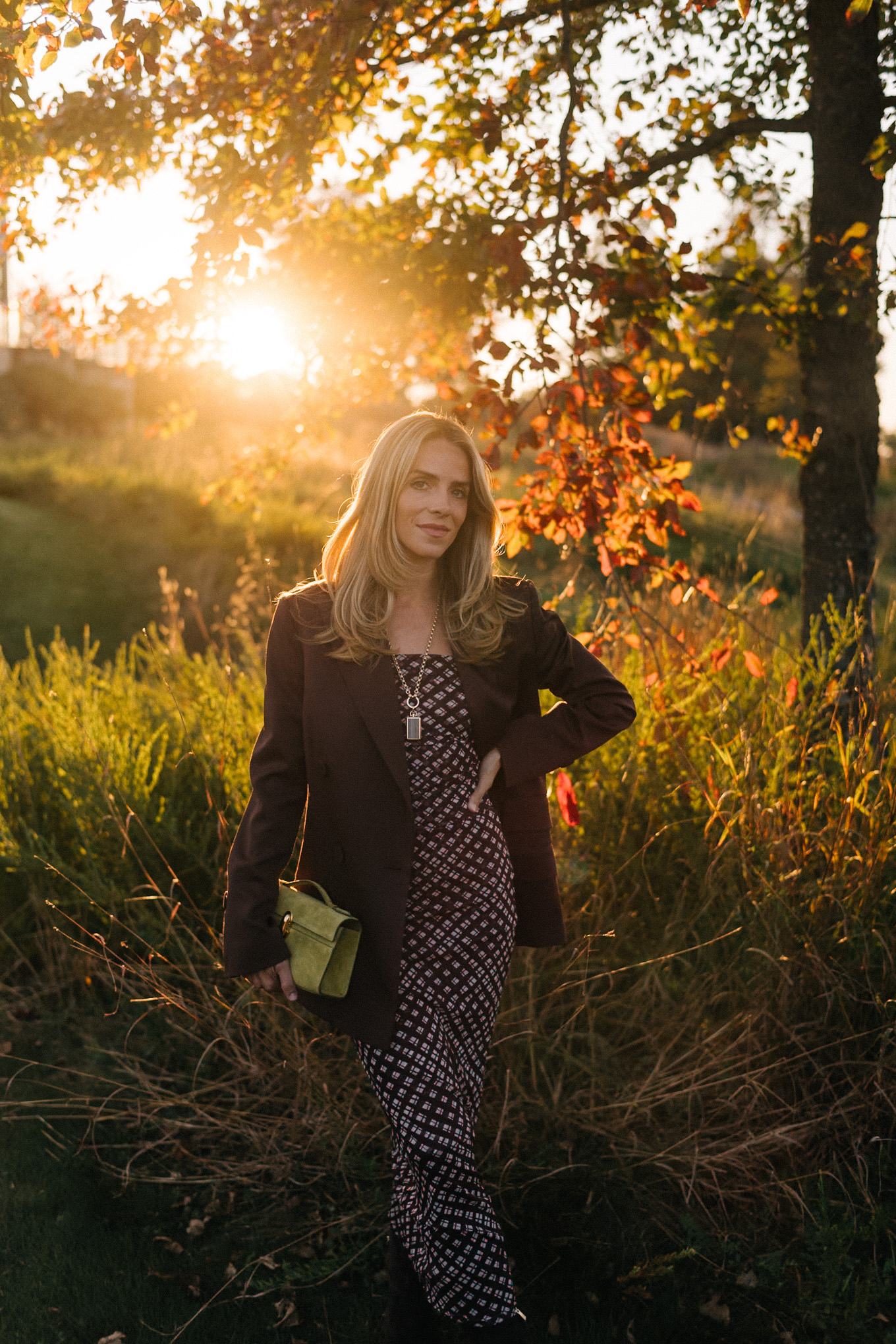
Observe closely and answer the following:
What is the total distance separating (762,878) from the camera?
2.97 m

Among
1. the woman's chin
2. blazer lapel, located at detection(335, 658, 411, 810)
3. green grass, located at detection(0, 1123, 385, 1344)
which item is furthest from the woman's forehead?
green grass, located at detection(0, 1123, 385, 1344)

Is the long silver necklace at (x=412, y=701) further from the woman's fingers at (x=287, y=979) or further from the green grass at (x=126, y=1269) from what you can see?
the green grass at (x=126, y=1269)

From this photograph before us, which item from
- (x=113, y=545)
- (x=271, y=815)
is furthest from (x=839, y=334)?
(x=113, y=545)

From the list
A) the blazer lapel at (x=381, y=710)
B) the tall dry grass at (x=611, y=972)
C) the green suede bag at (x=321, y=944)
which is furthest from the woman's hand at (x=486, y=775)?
the tall dry grass at (x=611, y=972)

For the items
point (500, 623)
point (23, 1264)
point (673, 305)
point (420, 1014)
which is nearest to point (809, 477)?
point (673, 305)

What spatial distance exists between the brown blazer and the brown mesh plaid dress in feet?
0.18

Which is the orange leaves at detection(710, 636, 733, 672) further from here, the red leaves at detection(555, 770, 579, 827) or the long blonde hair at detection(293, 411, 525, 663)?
the long blonde hair at detection(293, 411, 525, 663)

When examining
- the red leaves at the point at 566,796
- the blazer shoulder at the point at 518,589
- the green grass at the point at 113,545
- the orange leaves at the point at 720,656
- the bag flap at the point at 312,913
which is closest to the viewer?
the bag flap at the point at 312,913

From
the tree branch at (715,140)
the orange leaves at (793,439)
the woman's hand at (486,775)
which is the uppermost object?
the tree branch at (715,140)

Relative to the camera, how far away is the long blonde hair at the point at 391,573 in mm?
2383

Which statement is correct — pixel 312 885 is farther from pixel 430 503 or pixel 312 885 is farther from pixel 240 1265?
pixel 240 1265

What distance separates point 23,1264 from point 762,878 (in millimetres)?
2400

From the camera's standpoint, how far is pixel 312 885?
2406mm

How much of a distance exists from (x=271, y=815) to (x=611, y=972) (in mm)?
1203
